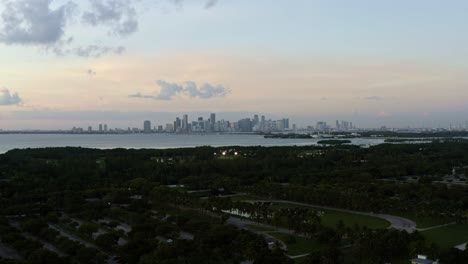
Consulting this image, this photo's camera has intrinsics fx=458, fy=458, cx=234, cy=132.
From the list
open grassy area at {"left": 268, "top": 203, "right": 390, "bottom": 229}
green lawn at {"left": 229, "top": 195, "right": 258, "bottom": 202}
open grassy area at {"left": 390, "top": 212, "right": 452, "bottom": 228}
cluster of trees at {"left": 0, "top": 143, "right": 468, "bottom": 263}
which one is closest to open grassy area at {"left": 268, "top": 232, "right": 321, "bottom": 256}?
cluster of trees at {"left": 0, "top": 143, "right": 468, "bottom": 263}

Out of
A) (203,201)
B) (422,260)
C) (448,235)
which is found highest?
(203,201)

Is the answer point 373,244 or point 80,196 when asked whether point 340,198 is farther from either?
point 80,196

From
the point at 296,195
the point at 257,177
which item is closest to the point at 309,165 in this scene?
the point at 257,177

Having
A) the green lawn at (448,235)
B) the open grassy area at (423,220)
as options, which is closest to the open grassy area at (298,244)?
the green lawn at (448,235)

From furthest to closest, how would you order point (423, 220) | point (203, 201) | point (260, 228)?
1. point (203, 201)
2. point (423, 220)
3. point (260, 228)

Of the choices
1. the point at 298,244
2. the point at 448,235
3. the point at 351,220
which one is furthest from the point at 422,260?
the point at 351,220

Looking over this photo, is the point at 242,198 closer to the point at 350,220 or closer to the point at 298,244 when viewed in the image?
the point at 350,220
